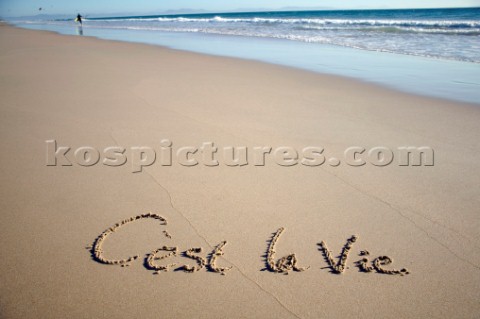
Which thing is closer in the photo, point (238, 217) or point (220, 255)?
point (220, 255)

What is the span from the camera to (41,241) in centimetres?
174

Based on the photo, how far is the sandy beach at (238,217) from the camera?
1442 millimetres

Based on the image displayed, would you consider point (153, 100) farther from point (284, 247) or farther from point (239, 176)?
point (284, 247)

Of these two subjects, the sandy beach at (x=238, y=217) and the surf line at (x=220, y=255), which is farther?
the surf line at (x=220, y=255)

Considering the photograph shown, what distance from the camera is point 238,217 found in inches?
77.2

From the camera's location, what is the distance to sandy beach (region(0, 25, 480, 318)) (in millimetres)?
1442

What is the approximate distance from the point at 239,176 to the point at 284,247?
32.1 inches

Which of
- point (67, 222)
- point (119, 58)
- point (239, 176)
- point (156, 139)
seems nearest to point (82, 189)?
point (67, 222)

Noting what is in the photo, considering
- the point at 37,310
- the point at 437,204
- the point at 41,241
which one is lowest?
the point at 37,310

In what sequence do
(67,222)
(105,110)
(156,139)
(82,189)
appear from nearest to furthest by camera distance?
(67,222) < (82,189) < (156,139) < (105,110)

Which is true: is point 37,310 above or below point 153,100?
below

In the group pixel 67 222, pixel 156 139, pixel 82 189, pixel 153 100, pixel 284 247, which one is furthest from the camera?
pixel 153 100

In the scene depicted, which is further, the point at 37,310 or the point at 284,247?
the point at 284,247

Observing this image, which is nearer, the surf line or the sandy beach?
the sandy beach
